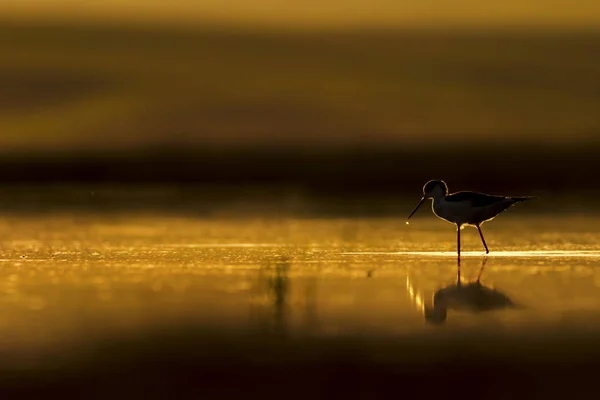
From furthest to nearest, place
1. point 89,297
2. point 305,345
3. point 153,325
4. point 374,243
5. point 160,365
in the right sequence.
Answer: point 374,243 < point 89,297 < point 153,325 < point 305,345 < point 160,365

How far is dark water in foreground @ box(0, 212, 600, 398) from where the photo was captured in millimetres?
6766

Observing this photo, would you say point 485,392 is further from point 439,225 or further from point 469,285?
point 439,225

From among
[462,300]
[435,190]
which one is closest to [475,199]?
[435,190]

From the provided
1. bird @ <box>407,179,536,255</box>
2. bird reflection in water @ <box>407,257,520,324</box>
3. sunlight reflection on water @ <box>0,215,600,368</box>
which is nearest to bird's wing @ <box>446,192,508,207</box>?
bird @ <box>407,179,536,255</box>

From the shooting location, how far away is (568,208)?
23.5m

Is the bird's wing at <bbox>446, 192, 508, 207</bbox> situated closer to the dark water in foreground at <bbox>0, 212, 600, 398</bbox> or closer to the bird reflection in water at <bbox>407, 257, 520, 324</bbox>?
the dark water in foreground at <bbox>0, 212, 600, 398</bbox>

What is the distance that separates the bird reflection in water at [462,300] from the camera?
915 centimetres

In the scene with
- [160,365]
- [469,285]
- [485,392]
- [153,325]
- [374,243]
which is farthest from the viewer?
[374,243]

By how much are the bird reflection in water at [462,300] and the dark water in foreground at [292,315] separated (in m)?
0.02

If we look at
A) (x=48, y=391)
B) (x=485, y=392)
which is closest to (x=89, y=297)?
(x=48, y=391)

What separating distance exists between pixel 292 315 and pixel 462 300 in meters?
1.74

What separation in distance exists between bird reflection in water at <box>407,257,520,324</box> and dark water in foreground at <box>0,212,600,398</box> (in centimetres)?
2

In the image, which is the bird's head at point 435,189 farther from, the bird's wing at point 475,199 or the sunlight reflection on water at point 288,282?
the sunlight reflection on water at point 288,282

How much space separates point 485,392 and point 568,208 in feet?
58.1
